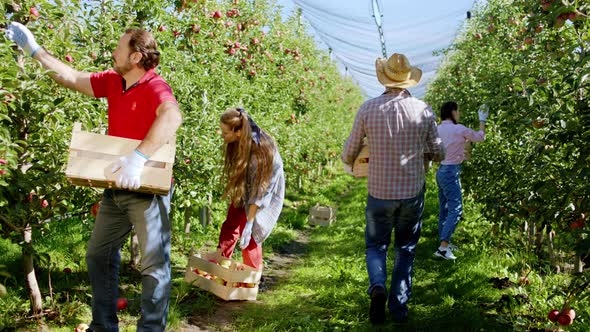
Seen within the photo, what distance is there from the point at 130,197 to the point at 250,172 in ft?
4.53

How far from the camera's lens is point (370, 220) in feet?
11.8

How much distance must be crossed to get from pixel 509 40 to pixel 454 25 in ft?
20.1

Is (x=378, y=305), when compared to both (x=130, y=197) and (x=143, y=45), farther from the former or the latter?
(x=143, y=45)

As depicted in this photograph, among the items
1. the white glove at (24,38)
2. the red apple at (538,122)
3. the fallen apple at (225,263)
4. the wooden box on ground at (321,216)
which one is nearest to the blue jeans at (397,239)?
the red apple at (538,122)

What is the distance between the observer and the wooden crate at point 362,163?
3.70m

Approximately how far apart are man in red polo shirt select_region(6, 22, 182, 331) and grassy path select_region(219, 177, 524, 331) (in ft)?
3.15

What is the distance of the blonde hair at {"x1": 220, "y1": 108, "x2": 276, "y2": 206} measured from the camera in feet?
12.9

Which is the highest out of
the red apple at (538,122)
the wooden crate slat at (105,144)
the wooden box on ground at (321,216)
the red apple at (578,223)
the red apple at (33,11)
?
the red apple at (33,11)

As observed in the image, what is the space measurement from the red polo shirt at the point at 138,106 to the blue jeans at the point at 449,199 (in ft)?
10.9

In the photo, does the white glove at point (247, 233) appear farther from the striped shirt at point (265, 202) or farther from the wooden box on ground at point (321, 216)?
the wooden box on ground at point (321, 216)

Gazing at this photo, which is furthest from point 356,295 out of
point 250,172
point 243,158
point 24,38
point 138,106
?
point 24,38

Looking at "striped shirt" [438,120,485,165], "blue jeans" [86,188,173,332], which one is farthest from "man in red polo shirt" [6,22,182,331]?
"striped shirt" [438,120,485,165]

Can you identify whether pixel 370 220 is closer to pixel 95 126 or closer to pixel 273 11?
pixel 95 126

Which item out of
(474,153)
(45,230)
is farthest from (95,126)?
(474,153)
